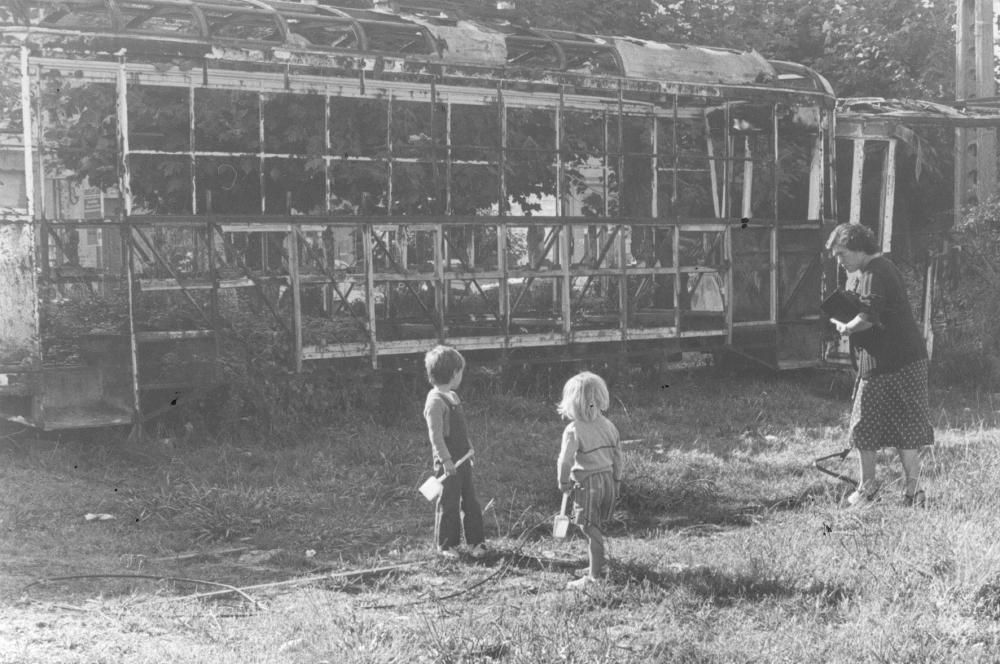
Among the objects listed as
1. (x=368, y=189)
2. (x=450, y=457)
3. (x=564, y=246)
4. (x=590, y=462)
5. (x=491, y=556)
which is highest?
(x=368, y=189)

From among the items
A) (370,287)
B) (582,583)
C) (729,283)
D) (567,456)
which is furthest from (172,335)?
(729,283)

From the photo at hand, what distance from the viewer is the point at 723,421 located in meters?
11.3

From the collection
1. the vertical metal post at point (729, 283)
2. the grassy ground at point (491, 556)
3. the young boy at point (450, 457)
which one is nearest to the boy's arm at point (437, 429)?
the young boy at point (450, 457)

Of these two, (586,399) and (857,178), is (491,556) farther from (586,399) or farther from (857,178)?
(857,178)

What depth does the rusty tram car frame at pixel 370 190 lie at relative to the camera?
966 centimetres

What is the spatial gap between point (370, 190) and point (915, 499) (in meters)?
6.88

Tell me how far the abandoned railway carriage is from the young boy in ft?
11.9

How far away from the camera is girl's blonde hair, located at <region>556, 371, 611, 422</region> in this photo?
239 inches

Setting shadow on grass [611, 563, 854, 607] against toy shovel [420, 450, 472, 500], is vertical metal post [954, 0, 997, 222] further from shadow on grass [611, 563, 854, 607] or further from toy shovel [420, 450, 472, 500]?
toy shovel [420, 450, 472, 500]

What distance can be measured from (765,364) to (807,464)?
4.73 meters

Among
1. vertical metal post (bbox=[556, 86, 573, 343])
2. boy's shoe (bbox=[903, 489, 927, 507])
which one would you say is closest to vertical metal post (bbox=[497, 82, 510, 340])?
vertical metal post (bbox=[556, 86, 573, 343])

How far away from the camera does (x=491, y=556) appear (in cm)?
683

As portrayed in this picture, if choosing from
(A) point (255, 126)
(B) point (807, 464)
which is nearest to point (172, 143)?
(A) point (255, 126)

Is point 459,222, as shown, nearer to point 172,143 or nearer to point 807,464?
point 172,143
